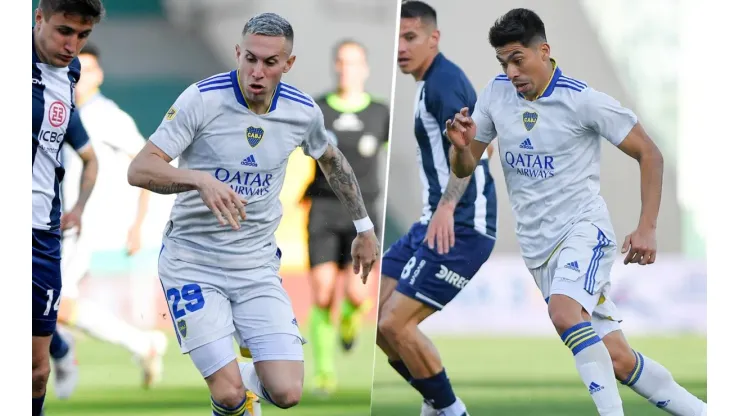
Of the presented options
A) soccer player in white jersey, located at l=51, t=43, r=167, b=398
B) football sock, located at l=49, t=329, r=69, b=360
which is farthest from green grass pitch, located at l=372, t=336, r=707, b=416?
football sock, located at l=49, t=329, r=69, b=360

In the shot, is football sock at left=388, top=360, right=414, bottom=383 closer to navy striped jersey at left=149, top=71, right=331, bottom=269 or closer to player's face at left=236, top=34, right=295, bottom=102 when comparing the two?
navy striped jersey at left=149, top=71, right=331, bottom=269

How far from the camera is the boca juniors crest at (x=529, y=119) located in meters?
5.22

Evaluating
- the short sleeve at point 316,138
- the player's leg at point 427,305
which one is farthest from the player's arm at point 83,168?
the player's leg at point 427,305

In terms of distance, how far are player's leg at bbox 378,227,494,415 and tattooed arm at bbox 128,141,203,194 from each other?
1688 mm

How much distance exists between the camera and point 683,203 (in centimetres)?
628

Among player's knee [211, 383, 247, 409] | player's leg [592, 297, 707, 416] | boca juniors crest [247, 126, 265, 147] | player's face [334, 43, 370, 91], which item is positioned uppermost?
player's face [334, 43, 370, 91]

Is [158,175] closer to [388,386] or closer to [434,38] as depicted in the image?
[434,38]

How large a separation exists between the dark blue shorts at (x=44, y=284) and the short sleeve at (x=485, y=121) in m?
2.06

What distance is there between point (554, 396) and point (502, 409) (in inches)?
17.8

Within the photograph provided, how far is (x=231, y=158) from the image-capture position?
466 cm

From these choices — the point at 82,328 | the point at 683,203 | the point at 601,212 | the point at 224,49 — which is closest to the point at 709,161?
the point at 683,203

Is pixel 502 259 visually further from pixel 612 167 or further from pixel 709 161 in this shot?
pixel 709 161

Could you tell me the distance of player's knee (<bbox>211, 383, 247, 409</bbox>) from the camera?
4453 mm

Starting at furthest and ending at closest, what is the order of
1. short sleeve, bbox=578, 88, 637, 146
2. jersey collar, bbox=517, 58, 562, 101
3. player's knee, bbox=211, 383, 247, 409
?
jersey collar, bbox=517, 58, 562, 101
short sleeve, bbox=578, 88, 637, 146
player's knee, bbox=211, 383, 247, 409
